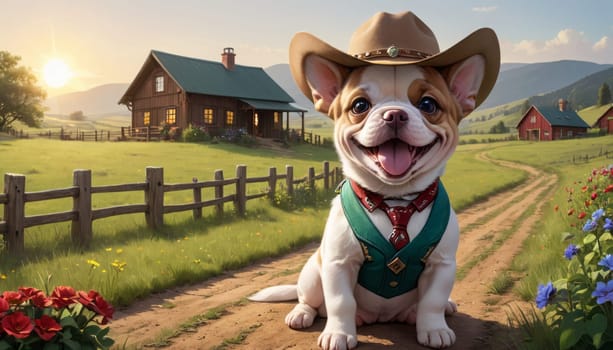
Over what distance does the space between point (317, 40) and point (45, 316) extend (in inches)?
82.8

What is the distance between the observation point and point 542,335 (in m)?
3.08

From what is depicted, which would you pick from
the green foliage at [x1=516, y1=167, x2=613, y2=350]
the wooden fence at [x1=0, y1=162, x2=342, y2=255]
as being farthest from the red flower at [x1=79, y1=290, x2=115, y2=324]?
the wooden fence at [x1=0, y1=162, x2=342, y2=255]

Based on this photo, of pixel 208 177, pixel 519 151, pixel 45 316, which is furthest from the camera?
pixel 519 151

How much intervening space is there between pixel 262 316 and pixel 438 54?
7.78ft

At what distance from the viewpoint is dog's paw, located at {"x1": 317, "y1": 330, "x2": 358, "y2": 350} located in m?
3.15

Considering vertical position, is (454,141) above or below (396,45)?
below

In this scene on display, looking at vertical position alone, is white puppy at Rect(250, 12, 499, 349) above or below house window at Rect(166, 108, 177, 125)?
below

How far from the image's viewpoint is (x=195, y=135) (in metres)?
28.0

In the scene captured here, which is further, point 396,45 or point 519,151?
point 519,151

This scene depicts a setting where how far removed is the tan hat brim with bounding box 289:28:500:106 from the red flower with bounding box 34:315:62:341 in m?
2.01

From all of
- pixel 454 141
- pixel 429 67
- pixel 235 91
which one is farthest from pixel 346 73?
pixel 235 91

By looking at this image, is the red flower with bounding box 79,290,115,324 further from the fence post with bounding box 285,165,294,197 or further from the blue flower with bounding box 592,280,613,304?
the fence post with bounding box 285,165,294,197

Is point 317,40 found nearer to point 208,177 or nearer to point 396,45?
point 396,45

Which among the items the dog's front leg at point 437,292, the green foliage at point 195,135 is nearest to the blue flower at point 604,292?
the dog's front leg at point 437,292
